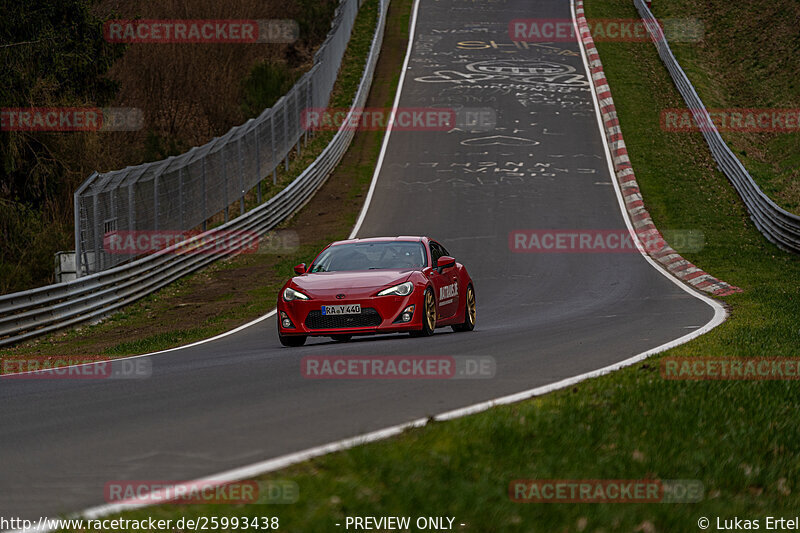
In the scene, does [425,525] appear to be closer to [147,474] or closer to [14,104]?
[147,474]

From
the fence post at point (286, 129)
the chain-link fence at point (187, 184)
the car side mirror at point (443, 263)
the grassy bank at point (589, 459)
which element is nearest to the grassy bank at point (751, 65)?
the fence post at point (286, 129)

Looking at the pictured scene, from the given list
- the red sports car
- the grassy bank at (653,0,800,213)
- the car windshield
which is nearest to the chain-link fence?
the car windshield

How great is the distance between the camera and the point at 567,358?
11508mm

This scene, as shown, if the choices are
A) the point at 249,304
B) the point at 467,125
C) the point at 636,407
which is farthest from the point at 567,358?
the point at 467,125

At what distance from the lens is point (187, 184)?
85.6ft

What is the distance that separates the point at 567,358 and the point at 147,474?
6.17 meters

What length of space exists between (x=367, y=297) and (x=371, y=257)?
1.64 m

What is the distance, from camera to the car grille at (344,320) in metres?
13.7

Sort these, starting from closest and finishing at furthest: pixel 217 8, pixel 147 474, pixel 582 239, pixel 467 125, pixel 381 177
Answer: pixel 147 474
pixel 582 239
pixel 381 177
pixel 467 125
pixel 217 8

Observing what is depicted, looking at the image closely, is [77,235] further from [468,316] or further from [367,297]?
[367,297]

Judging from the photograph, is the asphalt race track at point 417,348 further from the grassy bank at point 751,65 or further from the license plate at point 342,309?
the grassy bank at point 751,65

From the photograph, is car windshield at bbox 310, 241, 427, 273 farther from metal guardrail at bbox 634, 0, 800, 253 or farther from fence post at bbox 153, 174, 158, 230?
metal guardrail at bbox 634, 0, 800, 253

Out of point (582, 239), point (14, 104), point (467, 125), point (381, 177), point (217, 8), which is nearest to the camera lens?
point (582, 239)

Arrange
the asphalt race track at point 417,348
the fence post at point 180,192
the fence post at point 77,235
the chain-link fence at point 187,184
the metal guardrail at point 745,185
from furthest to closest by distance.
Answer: the metal guardrail at point 745,185 → the fence post at point 180,192 → the chain-link fence at point 187,184 → the fence post at point 77,235 → the asphalt race track at point 417,348
